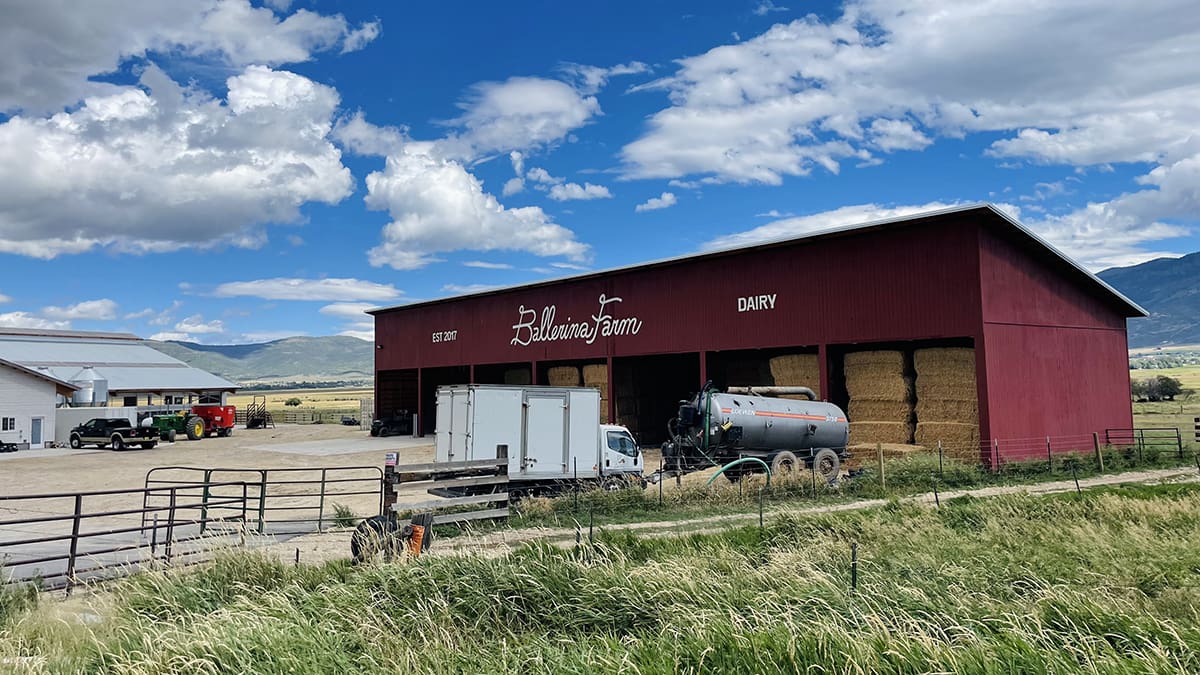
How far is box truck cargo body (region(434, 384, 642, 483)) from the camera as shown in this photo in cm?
2039

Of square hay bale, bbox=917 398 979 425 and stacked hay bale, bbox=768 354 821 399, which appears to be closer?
square hay bale, bbox=917 398 979 425

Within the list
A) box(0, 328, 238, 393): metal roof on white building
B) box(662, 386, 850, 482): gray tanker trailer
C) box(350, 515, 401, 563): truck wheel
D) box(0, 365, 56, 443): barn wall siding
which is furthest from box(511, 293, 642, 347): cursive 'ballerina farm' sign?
box(0, 328, 238, 393): metal roof on white building

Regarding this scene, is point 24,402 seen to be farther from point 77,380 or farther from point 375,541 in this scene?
point 375,541

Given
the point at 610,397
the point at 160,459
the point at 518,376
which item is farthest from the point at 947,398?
the point at 160,459

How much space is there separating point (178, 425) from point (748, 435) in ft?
143

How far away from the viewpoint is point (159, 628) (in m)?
8.35

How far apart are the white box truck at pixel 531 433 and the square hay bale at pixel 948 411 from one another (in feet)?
36.7

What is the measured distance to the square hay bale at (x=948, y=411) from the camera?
2595 cm

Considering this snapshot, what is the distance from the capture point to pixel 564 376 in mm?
41656

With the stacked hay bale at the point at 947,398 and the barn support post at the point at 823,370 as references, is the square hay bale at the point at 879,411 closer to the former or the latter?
the stacked hay bale at the point at 947,398

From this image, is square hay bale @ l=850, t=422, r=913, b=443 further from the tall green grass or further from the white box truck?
the tall green grass

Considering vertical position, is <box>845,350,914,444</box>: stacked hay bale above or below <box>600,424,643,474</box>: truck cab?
above

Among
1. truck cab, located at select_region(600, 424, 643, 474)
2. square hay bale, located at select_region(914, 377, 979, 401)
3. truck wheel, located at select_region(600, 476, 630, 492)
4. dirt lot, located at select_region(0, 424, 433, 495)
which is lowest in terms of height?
dirt lot, located at select_region(0, 424, 433, 495)

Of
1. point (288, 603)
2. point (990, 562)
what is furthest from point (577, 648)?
point (990, 562)
